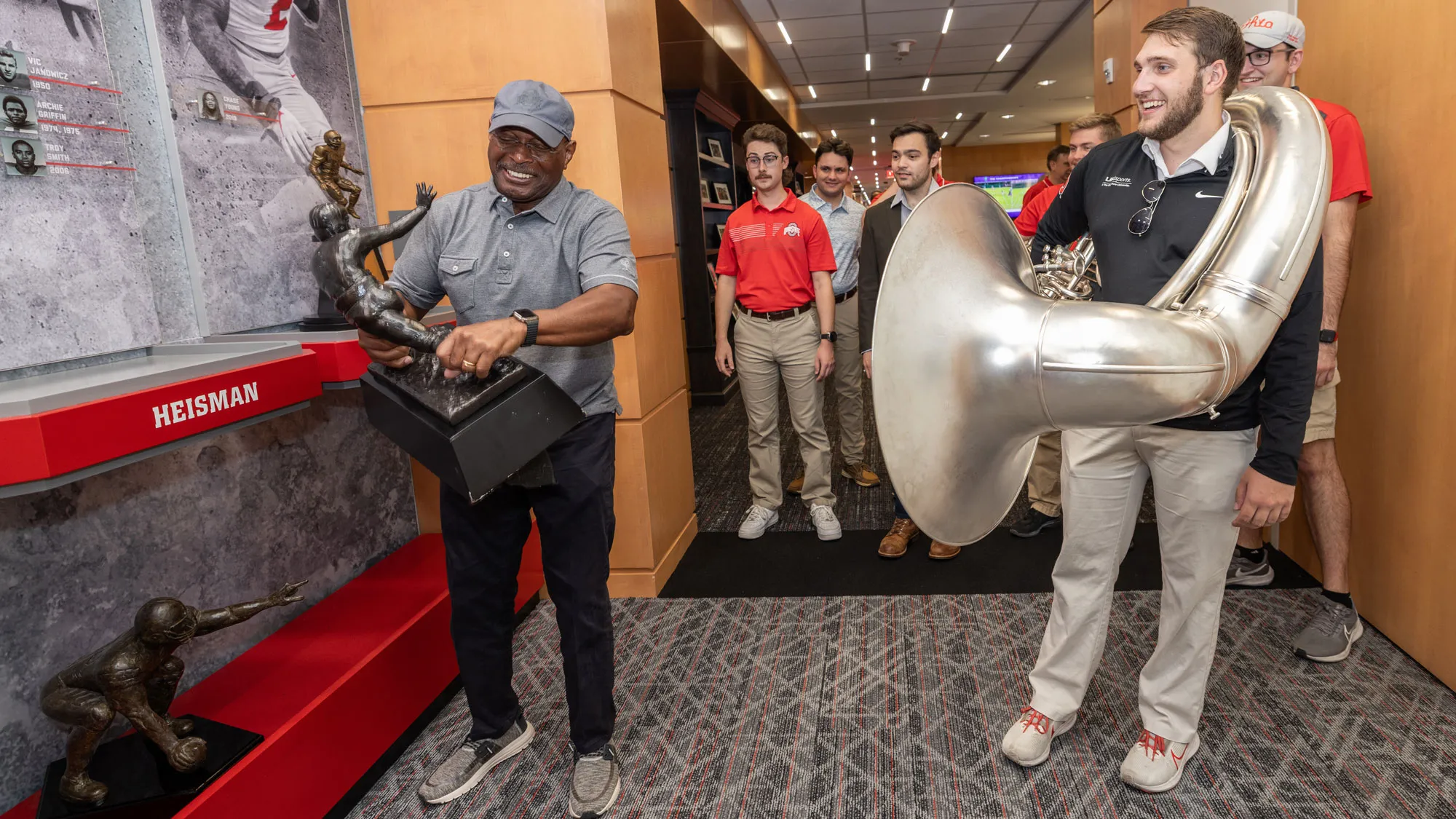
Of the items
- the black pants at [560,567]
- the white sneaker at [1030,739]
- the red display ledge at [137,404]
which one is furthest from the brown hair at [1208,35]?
the red display ledge at [137,404]

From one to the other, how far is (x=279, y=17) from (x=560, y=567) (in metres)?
1.82

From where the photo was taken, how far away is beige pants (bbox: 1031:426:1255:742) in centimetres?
171

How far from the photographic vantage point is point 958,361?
846 mm

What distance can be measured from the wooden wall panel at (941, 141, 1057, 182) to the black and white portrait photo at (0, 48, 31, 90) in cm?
1953

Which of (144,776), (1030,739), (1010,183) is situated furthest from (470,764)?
(1010,183)

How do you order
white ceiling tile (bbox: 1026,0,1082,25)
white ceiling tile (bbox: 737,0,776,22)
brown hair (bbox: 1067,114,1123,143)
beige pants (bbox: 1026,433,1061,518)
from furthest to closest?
white ceiling tile (bbox: 1026,0,1082,25), white ceiling tile (bbox: 737,0,776,22), beige pants (bbox: 1026,433,1061,518), brown hair (bbox: 1067,114,1123,143)

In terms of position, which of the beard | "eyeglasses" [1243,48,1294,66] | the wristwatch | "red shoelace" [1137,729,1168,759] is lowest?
"red shoelace" [1137,729,1168,759]

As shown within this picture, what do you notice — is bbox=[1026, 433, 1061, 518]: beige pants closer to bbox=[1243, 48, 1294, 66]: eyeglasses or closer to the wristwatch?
bbox=[1243, 48, 1294, 66]: eyeglasses

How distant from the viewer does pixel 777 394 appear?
365 centimetres

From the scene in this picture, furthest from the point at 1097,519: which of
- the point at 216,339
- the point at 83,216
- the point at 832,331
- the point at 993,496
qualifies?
the point at 83,216

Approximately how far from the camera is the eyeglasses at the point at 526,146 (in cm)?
173

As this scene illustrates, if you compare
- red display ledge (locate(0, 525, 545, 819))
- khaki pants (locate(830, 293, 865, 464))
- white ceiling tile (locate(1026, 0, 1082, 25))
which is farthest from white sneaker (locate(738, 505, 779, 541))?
white ceiling tile (locate(1026, 0, 1082, 25))

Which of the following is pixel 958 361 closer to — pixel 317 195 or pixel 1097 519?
pixel 1097 519

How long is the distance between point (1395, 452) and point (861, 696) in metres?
1.70
